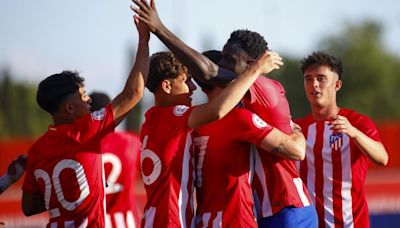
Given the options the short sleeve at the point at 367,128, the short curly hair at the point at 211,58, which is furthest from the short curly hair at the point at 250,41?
the short sleeve at the point at 367,128

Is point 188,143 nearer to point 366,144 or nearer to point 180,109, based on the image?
point 180,109

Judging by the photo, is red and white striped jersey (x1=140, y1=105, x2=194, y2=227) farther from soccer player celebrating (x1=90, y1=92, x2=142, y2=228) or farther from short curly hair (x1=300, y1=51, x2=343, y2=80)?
soccer player celebrating (x1=90, y1=92, x2=142, y2=228)

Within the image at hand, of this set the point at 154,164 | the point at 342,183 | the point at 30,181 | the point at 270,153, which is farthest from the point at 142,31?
the point at 342,183

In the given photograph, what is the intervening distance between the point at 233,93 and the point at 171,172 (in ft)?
3.18

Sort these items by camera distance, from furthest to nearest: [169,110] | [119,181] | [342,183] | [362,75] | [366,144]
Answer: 1. [362,75]
2. [119,181]
3. [342,183]
4. [366,144]
5. [169,110]

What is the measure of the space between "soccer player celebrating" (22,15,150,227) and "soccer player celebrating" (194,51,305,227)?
63 cm

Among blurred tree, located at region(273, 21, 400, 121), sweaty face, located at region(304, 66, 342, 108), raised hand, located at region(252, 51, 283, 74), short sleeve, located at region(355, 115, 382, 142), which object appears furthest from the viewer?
blurred tree, located at region(273, 21, 400, 121)

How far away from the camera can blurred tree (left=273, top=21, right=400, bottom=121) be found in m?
68.0

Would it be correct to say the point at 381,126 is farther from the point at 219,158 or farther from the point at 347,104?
the point at 347,104

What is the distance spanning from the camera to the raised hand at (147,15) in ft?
21.5

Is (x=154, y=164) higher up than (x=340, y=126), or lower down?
lower down

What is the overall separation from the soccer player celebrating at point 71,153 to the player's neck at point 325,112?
2396 mm

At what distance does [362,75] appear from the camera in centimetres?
7406

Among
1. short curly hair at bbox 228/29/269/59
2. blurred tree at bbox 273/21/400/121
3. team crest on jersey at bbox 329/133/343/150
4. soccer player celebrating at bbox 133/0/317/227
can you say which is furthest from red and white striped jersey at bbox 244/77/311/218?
blurred tree at bbox 273/21/400/121
